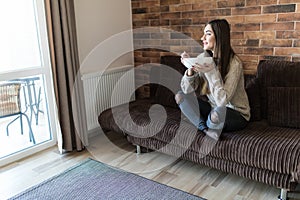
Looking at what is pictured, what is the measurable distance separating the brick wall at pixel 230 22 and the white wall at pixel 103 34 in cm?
13

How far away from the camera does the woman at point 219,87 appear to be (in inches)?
77.0

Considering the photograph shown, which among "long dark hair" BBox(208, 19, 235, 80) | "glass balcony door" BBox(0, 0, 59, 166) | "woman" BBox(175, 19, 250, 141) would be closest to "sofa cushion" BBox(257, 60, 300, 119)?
"woman" BBox(175, 19, 250, 141)

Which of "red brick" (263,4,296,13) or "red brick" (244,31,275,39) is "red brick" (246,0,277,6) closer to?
"red brick" (263,4,296,13)

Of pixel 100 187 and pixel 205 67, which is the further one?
pixel 100 187

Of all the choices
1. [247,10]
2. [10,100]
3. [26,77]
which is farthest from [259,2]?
[10,100]

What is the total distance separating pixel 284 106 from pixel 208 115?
59cm

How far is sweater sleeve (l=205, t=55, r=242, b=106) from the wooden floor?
0.62 metres

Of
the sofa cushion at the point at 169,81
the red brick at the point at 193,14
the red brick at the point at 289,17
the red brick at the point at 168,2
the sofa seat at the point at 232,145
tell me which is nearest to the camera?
the sofa seat at the point at 232,145

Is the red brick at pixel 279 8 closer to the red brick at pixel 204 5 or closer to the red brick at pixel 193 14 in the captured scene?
the red brick at pixel 204 5

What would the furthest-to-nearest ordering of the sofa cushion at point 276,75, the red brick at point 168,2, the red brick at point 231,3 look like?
the red brick at point 168,2, the red brick at point 231,3, the sofa cushion at point 276,75

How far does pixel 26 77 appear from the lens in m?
2.54

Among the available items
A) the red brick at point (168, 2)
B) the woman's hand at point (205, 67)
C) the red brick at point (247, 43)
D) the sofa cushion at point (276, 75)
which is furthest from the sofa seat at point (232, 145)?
the red brick at point (168, 2)

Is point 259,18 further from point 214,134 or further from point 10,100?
point 10,100

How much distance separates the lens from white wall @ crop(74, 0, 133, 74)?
285 cm
